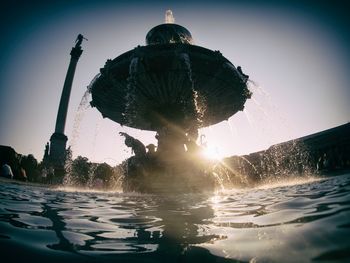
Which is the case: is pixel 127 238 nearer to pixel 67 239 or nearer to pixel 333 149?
pixel 67 239

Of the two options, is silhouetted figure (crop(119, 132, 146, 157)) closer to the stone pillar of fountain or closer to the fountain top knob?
the fountain top knob

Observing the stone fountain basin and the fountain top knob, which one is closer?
the stone fountain basin

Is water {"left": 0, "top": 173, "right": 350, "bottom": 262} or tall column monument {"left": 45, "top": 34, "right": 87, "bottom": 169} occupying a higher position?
tall column monument {"left": 45, "top": 34, "right": 87, "bottom": 169}

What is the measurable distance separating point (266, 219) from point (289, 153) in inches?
397

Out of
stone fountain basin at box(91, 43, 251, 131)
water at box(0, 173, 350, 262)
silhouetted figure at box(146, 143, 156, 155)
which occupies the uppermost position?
stone fountain basin at box(91, 43, 251, 131)

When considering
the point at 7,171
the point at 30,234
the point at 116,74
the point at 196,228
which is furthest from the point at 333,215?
the point at 7,171

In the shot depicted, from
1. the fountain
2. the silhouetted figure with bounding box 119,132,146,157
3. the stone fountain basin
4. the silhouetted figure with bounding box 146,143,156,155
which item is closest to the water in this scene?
the fountain

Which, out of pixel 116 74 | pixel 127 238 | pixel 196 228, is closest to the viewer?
pixel 127 238

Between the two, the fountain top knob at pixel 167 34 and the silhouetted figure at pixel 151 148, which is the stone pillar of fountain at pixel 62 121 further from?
the fountain top knob at pixel 167 34

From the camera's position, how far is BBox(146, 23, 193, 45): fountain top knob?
11453 millimetres

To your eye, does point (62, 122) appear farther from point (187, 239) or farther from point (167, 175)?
point (187, 239)

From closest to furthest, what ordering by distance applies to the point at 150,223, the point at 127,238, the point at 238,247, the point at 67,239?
the point at 238,247 < the point at 67,239 < the point at 127,238 < the point at 150,223

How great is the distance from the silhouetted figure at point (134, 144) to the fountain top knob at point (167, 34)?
14.8 feet

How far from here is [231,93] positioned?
10.2 meters
